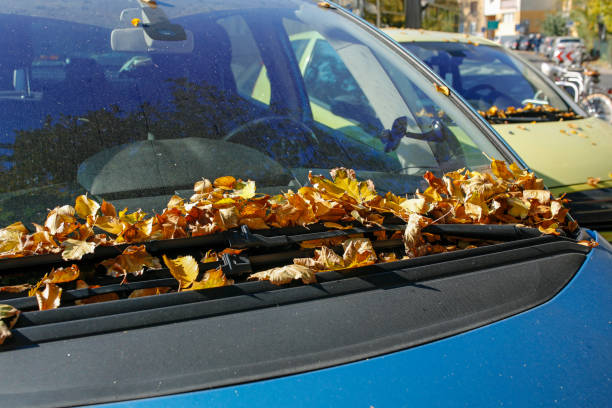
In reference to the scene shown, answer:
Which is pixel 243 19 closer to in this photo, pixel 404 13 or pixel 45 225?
pixel 45 225

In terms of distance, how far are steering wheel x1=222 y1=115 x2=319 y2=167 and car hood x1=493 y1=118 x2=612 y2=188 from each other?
2.18 metres

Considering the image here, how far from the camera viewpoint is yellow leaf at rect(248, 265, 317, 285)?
51.2 inches

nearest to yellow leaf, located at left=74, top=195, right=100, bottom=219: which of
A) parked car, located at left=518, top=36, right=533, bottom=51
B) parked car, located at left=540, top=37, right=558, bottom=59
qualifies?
parked car, located at left=540, top=37, right=558, bottom=59

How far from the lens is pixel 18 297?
1.23 meters

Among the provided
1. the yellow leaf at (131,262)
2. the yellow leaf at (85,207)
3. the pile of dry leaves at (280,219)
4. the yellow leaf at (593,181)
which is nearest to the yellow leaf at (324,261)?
the pile of dry leaves at (280,219)

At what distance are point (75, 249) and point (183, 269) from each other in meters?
0.26

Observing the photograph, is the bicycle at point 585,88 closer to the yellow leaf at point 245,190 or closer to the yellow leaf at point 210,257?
the yellow leaf at point 245,190

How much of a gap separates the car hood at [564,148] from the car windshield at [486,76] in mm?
584

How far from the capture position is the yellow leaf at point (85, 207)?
1.51 meters

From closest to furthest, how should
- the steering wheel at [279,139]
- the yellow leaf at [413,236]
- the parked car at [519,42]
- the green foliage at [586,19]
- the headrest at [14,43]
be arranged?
the yellow leaf at [413,236] → the headrest at [14,43] → the steering wheel at [279,139] → the green foliage at [586,19] → the parked car at [519,42]

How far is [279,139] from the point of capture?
1.96m

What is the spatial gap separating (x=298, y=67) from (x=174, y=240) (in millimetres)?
1401

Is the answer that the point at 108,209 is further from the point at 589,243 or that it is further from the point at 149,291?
the point at 589,243

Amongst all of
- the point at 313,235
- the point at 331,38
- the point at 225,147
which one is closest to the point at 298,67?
the point at 331,38
